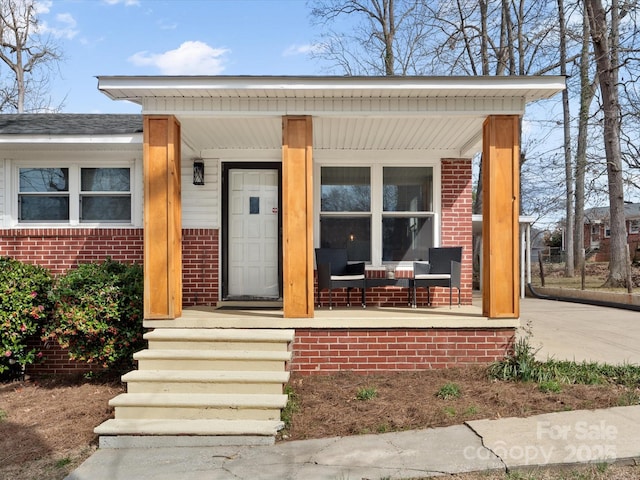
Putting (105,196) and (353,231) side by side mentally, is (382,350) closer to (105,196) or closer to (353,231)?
(353,231)

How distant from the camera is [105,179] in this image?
24.1 feet

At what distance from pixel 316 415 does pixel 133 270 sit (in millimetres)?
2940

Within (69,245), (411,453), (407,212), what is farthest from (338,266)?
(411,453)

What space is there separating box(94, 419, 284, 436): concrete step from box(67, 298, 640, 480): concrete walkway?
0.45ft

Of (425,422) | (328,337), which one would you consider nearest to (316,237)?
(328,337)

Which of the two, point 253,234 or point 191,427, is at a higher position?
point 253,234

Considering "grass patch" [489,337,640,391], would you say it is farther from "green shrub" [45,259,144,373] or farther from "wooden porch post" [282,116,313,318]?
"green shrub" [45,259,144,373]

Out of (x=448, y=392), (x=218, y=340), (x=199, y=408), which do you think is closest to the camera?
(x=199, y=408)

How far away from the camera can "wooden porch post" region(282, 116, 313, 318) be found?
5812 mm

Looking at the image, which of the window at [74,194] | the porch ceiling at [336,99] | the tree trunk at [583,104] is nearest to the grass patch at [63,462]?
the porch ceiling at [336,99]

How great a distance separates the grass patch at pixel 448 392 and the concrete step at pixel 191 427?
157 cm

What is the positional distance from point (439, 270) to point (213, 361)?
139 inches

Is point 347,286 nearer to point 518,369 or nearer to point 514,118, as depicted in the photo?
point 518,369

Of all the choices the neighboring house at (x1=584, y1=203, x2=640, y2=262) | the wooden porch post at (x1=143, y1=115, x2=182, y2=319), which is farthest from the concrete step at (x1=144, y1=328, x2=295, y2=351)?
the neighboring house at (x1=584, y1=203, x2=640, y2=262)
